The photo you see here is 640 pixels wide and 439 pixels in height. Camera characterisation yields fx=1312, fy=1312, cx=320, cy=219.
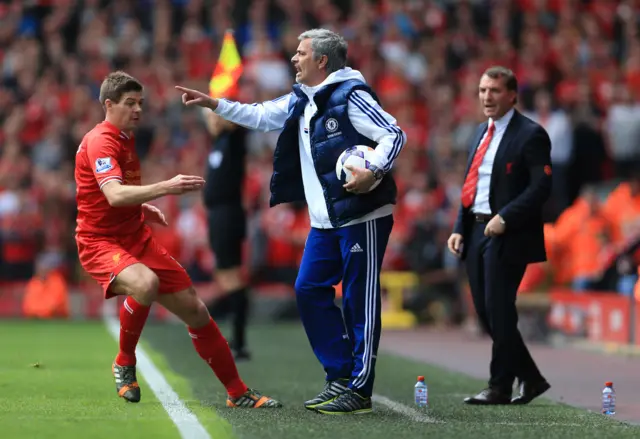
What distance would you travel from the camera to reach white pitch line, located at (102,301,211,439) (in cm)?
671

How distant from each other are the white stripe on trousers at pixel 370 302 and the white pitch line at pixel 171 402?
3.45 ft

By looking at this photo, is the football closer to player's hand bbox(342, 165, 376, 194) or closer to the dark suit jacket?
player's hand bbox(342, 165, 376, 194)

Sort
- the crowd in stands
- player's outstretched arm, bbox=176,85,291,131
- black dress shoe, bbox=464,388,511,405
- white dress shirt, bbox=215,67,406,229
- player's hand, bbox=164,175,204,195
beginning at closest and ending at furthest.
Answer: player's hand, bbox=164,175,204,195 → white dress shirt, bbox=215,67,406,229 → player's outstretched arm, bbox=176,85,291,131 → black dress shoe, bbox=464,388,511,405 → the crowd in stands

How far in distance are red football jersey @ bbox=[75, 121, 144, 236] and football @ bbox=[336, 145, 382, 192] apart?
4.31 feet

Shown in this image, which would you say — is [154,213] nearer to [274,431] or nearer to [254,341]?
[274,431]

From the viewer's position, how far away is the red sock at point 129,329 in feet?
26.5

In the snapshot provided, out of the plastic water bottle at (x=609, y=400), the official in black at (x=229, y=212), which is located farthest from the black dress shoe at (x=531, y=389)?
the official in black at (x=229, y=212)

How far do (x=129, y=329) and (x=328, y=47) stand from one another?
2.13 meters

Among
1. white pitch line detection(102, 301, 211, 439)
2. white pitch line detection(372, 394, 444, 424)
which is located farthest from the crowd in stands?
white pitch line detection(372, 394, 444, 424)

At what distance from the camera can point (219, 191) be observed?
42.1 ft

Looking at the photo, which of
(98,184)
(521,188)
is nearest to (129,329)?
(98,184)

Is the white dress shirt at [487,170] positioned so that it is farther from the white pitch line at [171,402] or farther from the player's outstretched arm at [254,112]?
the white pitch line at [171,402]

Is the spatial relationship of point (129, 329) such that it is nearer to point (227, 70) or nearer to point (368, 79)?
point (227, 70)

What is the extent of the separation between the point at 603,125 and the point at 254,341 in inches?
340
